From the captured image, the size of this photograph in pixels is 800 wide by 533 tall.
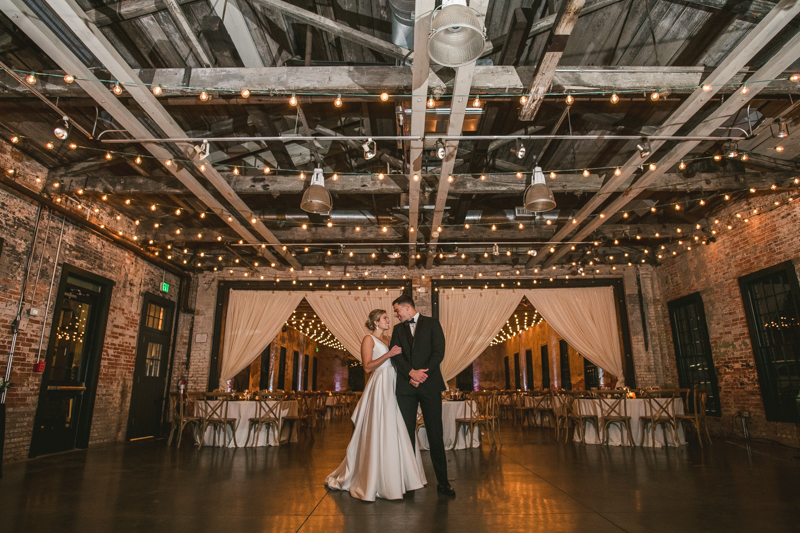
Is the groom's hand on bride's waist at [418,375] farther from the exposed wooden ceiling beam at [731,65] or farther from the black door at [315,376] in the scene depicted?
the black door at [315,376]

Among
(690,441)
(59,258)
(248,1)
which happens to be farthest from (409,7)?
(690,441)

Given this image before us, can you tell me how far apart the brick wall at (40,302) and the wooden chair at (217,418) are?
5.87ft

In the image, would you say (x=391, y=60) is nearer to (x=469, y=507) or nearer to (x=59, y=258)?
(x=469, y=507)

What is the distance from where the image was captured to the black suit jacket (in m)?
3.86

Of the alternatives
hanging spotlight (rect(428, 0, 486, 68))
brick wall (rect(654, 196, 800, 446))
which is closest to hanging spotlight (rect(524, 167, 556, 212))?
hanging spotlight (rect(428, 0, 486, 68))

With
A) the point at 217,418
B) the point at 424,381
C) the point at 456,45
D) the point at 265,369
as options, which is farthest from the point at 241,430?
the point at 456,45

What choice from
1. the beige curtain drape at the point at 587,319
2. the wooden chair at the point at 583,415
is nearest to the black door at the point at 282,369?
the beige curtain drape at the point at 587,319

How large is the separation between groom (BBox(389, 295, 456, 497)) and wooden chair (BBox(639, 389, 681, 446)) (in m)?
4.89

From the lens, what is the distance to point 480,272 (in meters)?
11.1

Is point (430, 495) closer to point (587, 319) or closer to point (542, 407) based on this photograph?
A: point (587, 319)

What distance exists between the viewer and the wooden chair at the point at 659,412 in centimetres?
723

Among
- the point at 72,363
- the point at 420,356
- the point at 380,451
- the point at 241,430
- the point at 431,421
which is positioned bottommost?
the point at 241,430

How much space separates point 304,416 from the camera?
9.59 m

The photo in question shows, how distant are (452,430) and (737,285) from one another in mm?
5434
